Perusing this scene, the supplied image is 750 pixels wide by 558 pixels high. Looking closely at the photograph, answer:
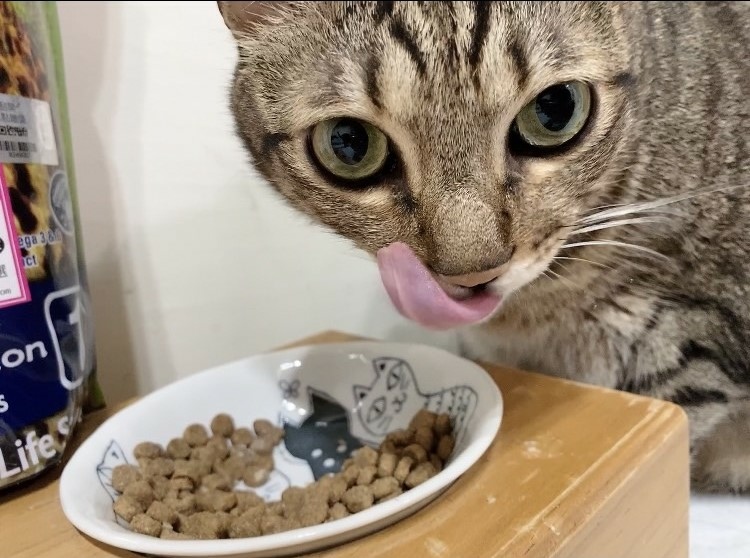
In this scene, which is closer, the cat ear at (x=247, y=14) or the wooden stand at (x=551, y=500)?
the wooden stand at (x=551, y=500)

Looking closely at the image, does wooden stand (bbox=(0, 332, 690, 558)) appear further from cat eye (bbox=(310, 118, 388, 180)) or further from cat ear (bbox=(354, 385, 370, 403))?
cat eye (bbox=(310, 118, 388, 180))

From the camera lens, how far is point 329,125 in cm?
51

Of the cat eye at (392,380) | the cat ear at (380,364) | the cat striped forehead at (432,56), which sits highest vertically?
the cat striped forehead at (432,56)

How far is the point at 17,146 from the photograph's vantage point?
0.54 metres

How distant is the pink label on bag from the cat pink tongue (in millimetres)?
288

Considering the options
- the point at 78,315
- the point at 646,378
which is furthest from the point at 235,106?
the point at 646,378

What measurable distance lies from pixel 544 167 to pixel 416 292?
15cm

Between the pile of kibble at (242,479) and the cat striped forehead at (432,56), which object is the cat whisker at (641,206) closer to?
the cat striped forehead at (432,56)

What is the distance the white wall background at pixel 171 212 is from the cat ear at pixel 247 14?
209 mm

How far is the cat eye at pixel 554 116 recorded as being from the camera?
0.50m

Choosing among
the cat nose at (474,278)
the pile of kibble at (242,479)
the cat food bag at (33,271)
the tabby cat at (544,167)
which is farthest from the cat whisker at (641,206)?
the cat food bag at (33,271)

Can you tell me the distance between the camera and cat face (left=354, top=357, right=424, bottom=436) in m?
0.66

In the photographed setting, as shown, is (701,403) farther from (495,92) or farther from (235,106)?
(235,106)

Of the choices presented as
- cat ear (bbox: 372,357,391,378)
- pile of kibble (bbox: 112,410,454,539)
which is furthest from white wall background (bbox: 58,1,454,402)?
pile of kibble (bbox: 112,410,454,539)
